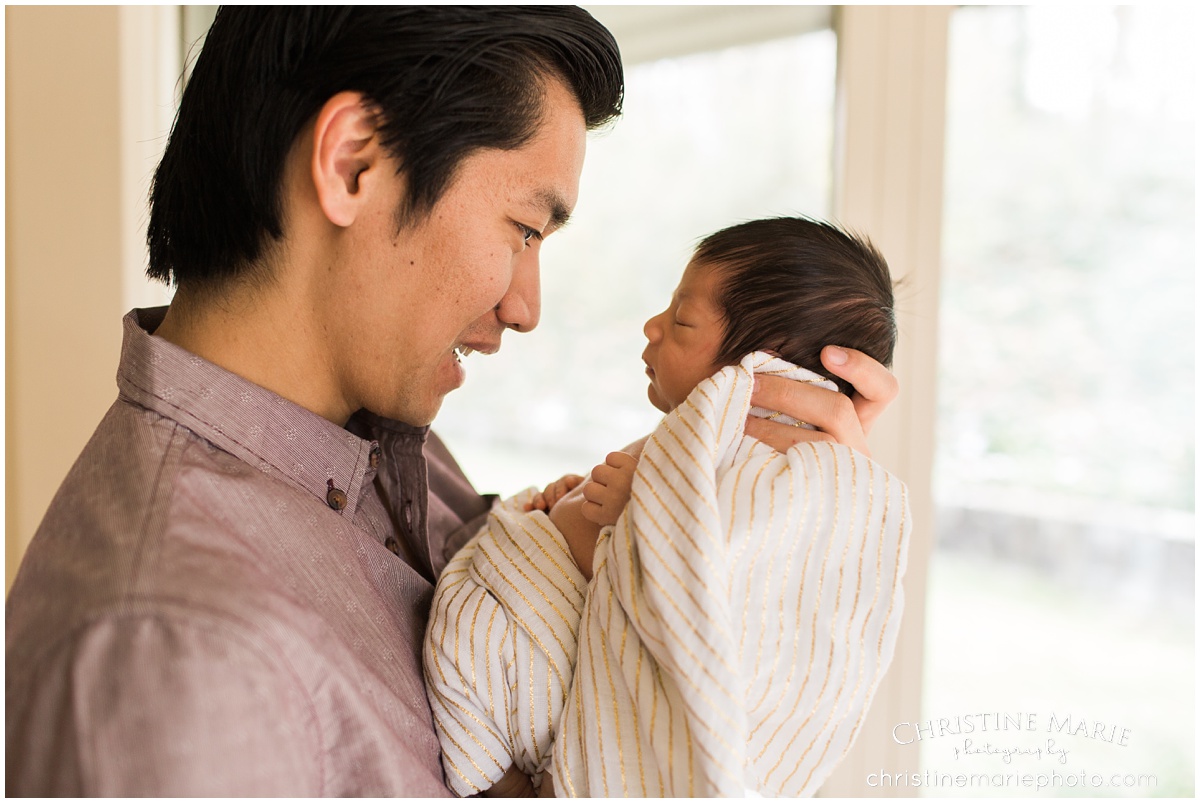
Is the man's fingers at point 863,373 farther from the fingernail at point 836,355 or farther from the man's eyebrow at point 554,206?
the man's eyebrow at point 554,206

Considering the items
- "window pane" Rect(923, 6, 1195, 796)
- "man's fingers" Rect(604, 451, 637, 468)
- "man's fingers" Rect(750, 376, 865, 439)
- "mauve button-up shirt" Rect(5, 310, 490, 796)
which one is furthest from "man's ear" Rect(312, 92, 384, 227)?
"window pane" Rect(923, 6, 1195, 796)

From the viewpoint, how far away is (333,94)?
0.88m

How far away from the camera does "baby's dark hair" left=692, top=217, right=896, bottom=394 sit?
107 cm

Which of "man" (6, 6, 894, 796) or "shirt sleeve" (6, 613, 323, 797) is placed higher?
"man" (6, 6, 894, 796)

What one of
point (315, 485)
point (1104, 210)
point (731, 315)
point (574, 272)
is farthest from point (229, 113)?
point (1104, 210)

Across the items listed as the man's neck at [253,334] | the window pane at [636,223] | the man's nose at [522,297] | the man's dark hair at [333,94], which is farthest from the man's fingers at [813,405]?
the window pane at [636,223]

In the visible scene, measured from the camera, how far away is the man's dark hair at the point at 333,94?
878 mm

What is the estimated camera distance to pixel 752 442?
3.06ft

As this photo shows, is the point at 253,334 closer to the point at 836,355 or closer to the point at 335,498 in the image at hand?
the point at 335,498

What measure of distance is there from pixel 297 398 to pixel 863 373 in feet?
2.37

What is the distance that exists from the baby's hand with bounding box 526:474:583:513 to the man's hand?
Answer: 35 centimetres

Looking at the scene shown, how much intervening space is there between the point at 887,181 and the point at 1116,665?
1.15 metres

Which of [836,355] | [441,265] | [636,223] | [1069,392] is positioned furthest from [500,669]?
[1069,392]

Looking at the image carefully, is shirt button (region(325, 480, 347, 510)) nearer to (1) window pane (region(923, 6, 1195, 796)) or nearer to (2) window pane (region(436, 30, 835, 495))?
(2) window pane (region(436, 30, 835, 495))
